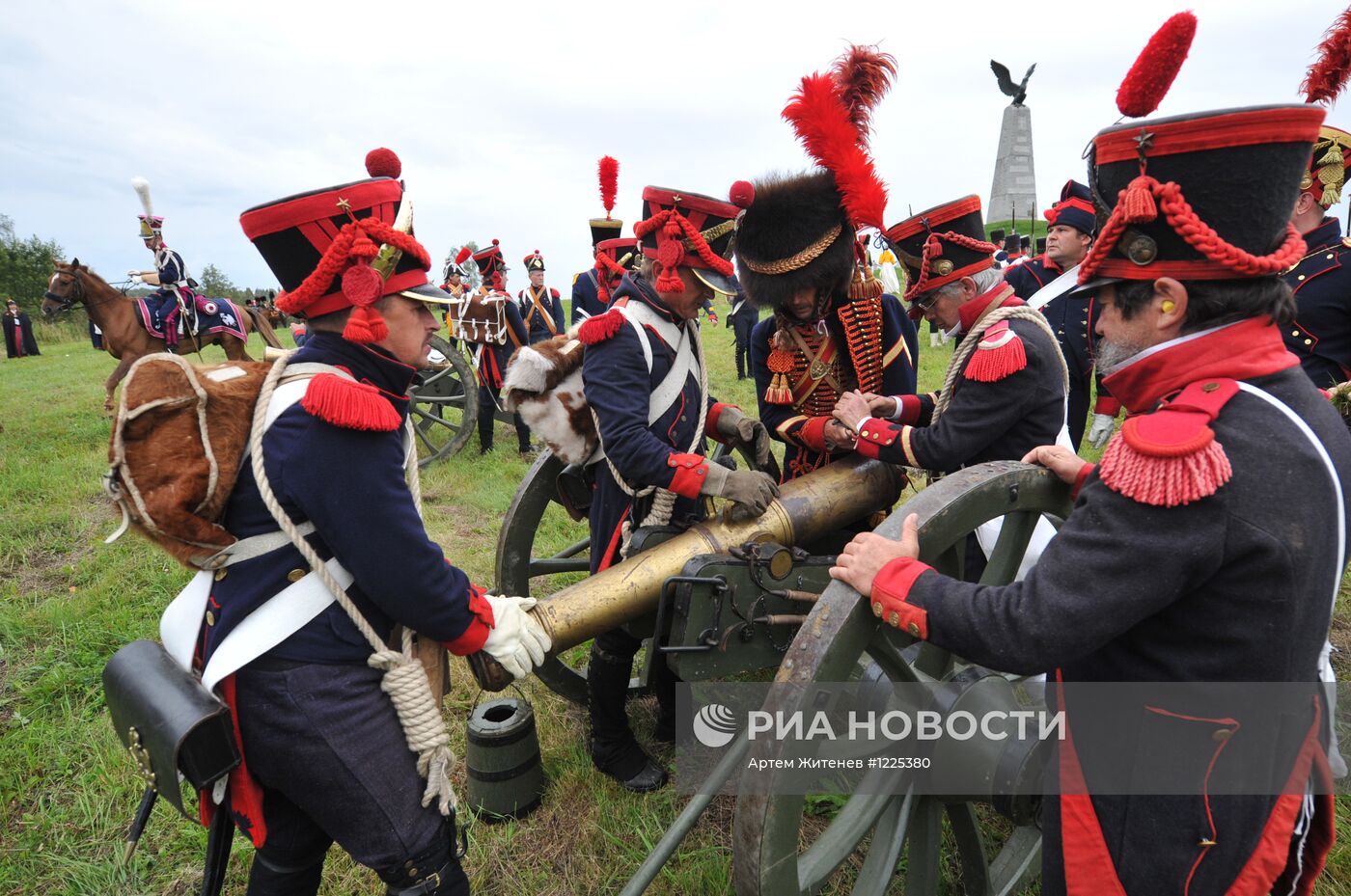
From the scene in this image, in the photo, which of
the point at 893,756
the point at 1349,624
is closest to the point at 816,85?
the point at 893,756

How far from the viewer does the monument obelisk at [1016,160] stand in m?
20.1

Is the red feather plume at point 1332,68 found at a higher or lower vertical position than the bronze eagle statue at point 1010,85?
lower

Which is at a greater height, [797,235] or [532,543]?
[797,235]

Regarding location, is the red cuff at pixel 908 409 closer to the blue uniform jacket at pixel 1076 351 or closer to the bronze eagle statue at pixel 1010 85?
the blue uniform jacket at pixel 1076 351

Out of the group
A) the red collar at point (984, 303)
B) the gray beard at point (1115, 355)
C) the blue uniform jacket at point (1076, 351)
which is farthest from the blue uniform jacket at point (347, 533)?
the blue uniform jacket at point (1076, 351)

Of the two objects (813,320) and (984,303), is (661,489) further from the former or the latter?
(984,303)

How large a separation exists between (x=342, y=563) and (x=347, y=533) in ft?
0.36

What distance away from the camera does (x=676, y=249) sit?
246 centimetres

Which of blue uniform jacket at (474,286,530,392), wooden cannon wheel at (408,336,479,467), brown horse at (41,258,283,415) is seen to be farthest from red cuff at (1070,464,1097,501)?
brown horse at (41,258,283,415)

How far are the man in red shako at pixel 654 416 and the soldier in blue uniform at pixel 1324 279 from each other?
254 cm

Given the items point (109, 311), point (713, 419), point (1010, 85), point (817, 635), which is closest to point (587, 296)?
point (109, 311)

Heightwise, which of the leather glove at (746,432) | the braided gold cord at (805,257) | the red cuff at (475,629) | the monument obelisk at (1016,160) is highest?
the monument obelisk at (1016,160)

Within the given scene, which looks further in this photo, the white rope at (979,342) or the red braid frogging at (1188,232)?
the white rope at (979,342)

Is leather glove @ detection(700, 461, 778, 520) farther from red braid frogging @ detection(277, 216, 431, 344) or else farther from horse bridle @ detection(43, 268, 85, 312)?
horse bridle @ detection(43, 268, 85, 312)
